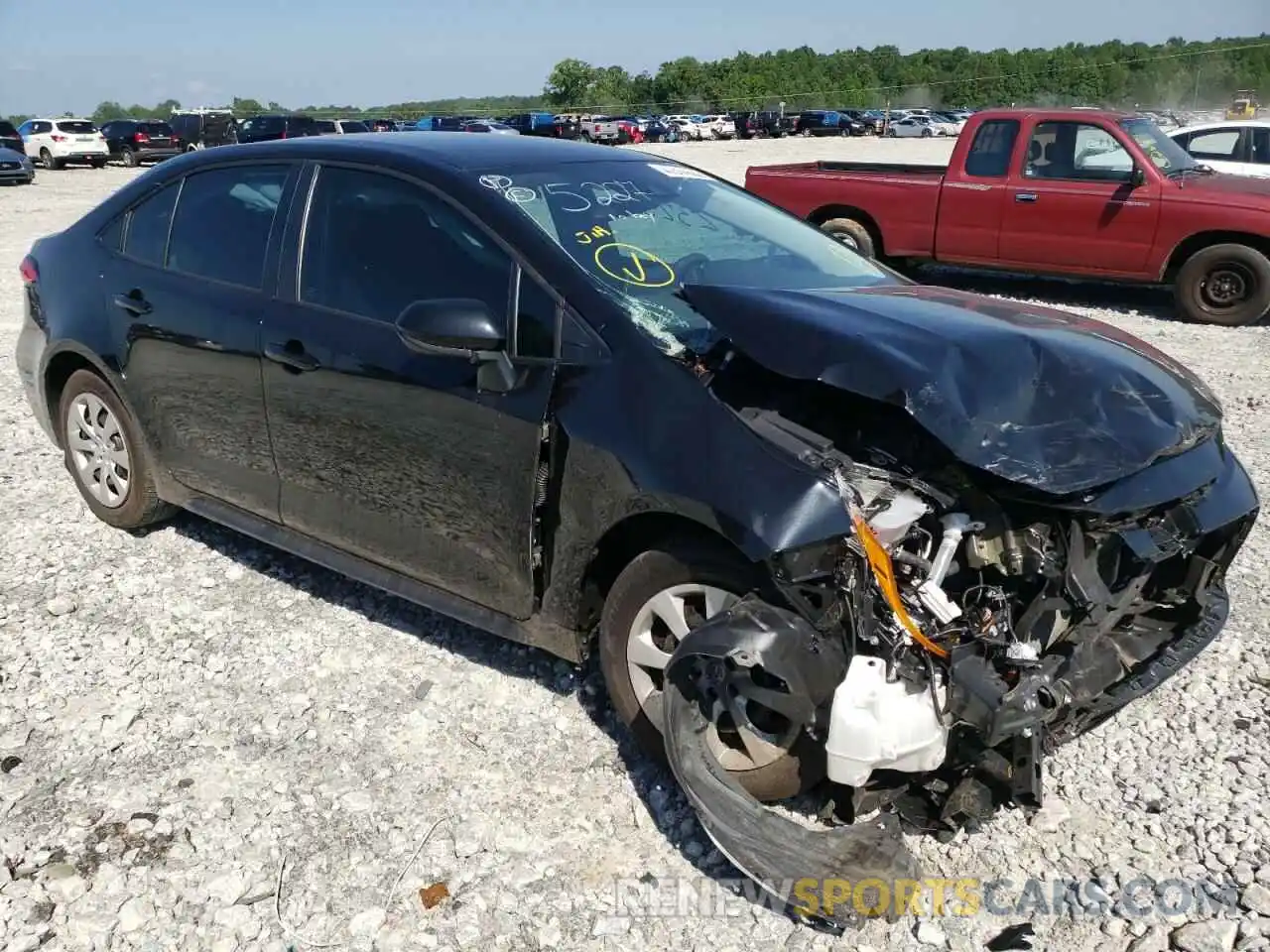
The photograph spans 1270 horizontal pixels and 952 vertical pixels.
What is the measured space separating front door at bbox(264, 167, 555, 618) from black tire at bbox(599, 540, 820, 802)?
1.08 ft

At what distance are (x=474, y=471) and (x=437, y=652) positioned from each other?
0.92m

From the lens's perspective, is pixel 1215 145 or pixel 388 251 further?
pixel 1215 145

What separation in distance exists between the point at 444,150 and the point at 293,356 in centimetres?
88

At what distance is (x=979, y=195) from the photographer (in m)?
9.89

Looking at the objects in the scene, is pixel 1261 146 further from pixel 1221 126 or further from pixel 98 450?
pixel 98 450

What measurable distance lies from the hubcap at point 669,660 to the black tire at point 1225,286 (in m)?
8.14

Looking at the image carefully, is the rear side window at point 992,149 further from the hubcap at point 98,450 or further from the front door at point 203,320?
the hubcap at point 98,450

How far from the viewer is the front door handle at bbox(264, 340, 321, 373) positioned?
11.7 ft

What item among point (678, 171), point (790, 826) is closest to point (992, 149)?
point (678, 171)

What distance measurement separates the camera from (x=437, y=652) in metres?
3.82

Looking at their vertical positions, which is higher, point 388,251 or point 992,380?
point 388,251

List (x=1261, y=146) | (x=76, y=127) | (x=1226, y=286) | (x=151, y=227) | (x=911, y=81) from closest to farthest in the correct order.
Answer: (x=151, y=227)
(x=1226, y=286)
(x=1261, y=146)
(x=76, y=127)
(x=911, y=81)

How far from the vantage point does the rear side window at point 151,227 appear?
4266mm

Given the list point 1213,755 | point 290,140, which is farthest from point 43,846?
point 1213,755
